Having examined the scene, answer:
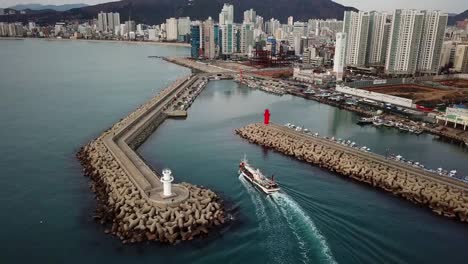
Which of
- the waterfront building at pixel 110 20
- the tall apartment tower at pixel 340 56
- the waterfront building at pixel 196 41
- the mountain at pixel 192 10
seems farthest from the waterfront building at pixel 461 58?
the waterfront building at pixel 110 20

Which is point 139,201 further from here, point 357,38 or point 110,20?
point 110,20

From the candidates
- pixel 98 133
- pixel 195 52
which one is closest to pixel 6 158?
pixel 98 133

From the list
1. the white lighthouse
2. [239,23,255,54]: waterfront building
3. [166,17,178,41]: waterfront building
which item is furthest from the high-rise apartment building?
the white lighthouse

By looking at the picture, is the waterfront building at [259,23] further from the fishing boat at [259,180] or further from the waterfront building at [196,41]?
the fishing boat at [259,180]

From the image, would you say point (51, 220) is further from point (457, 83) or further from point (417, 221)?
point (457, 83)

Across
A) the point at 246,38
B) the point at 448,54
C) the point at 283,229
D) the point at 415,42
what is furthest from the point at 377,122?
the point at 246,38

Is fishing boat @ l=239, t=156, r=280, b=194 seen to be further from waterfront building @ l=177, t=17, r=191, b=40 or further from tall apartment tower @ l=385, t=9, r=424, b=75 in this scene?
waterfront building @ l=177, t=17, r=191, b=40
